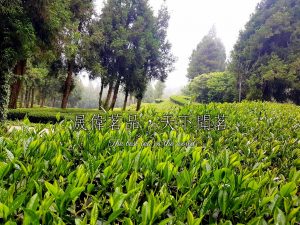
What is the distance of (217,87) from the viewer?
36844mm

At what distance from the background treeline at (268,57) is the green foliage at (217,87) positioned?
0.14 metres

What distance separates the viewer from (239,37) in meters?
35.2

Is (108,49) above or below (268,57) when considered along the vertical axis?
below

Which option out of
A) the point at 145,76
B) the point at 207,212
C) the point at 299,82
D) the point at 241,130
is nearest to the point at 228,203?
the point at 207,212

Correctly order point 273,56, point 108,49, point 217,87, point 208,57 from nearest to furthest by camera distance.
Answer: point 108,49, point 273,56, point 217,87, point 208,57

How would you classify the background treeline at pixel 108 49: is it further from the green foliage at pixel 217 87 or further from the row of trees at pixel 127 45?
the green foliage at pixel 217 87

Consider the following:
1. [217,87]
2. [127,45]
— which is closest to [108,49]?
[127,45]

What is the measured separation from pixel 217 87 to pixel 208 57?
20715 mm

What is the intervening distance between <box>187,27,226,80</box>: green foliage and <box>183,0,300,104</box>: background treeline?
64.5ft

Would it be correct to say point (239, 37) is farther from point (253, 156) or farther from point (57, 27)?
point (253, 156)

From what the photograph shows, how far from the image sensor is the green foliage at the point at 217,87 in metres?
34.7

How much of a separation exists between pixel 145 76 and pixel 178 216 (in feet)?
92.4

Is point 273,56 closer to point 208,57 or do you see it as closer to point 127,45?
point 127,45

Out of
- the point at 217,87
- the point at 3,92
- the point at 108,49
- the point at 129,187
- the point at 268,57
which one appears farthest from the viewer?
the point at 217,87
